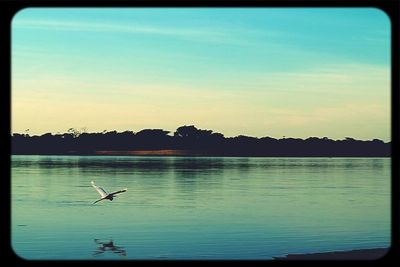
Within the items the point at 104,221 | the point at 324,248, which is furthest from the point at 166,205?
the point at 324,248

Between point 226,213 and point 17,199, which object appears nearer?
point 226,213

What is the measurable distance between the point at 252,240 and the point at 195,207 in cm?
1584

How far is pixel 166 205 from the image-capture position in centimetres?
4053

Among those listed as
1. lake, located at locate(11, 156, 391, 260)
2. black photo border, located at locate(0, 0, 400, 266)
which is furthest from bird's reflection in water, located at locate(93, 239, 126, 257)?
black photo border, located at locate(0, 0, 400, 266)

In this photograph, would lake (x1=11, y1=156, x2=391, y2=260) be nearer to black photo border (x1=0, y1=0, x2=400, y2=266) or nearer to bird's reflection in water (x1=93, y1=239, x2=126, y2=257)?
bird's reflection in water (x1=93, y1=239, x2=126, y2=257)
